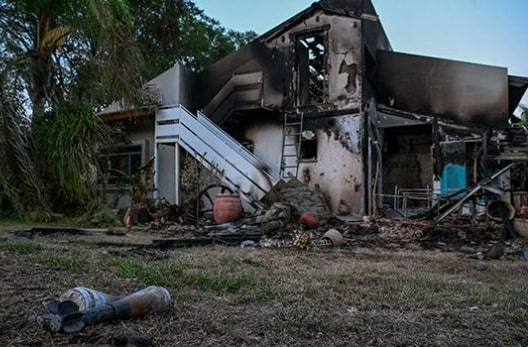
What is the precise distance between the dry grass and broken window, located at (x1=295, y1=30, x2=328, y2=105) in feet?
27.5

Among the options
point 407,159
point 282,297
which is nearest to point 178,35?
point 407,159

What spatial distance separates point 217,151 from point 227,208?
79.0 inches

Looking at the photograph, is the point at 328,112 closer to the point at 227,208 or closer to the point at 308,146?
the point at 308,146

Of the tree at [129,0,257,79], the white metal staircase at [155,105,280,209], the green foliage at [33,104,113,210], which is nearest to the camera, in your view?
the green foliage at [33,104,113,210]

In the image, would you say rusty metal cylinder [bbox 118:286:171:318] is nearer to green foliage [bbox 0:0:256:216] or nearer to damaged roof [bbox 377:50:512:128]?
green foliage [bbox 0:0:256:216]

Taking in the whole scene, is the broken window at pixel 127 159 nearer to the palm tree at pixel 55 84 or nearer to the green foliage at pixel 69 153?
the palm tree at pixel 55 84

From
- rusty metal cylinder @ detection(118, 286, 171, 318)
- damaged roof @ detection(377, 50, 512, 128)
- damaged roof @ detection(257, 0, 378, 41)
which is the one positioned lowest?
rusty metal cylinder @ detection(118, 286, 171, 318)

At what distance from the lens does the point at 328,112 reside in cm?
1180

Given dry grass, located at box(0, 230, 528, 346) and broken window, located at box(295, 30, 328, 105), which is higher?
broken window, located at box(295, 30, 328, 105)

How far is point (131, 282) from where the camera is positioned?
3.03 metres

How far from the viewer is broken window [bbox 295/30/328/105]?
1227 cm

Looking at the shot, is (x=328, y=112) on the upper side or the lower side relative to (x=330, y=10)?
lower

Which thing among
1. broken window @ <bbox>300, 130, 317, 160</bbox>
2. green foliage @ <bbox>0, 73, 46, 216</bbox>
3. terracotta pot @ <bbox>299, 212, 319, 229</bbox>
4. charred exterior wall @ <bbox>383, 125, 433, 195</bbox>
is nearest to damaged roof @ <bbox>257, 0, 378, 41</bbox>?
broken window @ <bbox>300, 130, 317, 160</bbox>

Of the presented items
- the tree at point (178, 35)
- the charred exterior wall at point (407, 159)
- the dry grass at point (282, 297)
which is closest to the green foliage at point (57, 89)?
the tree at point (178, 35)
